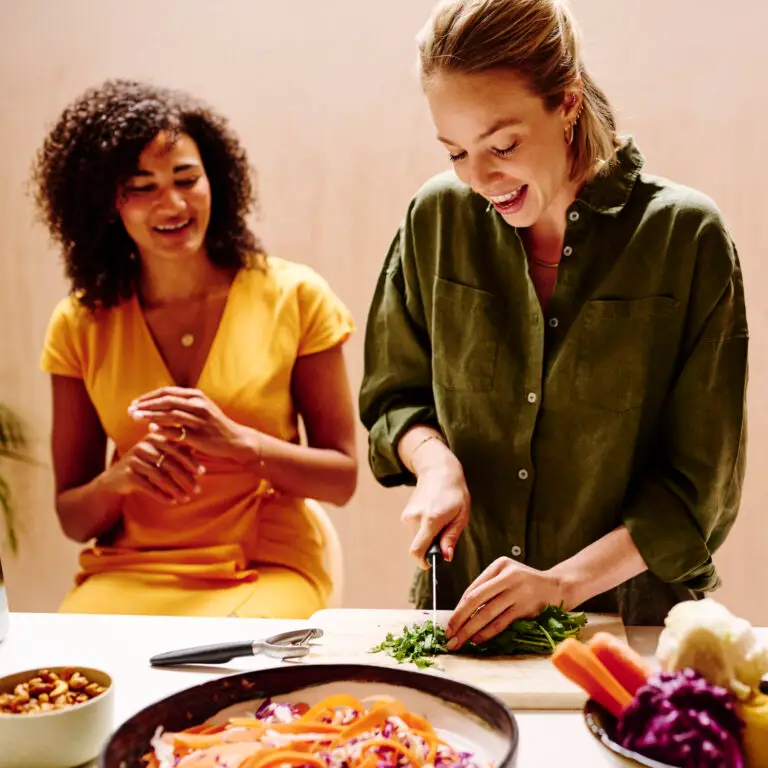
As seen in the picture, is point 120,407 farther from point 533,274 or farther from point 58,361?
point 533,274

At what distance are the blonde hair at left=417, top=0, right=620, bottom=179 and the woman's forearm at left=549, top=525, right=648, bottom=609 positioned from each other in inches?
28.0

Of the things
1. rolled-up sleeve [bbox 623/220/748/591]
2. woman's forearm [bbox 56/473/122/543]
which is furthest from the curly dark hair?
rolled-up sleeve [bbox 623/220/748/591]

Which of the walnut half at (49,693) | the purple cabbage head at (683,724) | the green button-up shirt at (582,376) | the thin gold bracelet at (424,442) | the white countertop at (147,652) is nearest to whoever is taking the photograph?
the purple cabbage head at (683,724)

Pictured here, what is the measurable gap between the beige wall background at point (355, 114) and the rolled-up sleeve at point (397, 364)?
1.42m

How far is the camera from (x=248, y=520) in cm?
238

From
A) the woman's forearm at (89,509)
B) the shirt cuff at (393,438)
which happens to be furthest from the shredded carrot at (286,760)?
the woman's forearm at (89,509)

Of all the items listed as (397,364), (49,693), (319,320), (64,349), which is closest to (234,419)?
(319,320)

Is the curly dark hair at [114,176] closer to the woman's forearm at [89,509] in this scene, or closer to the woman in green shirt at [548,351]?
the woman's forearm at [89,509]

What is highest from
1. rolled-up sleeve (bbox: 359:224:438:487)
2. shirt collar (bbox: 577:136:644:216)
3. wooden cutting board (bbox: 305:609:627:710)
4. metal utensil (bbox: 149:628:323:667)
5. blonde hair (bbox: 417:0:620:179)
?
blonde hair (bbox: 417:0:620:179)

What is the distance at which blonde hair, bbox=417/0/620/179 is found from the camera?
1.54m

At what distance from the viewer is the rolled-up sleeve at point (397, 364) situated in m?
1.88

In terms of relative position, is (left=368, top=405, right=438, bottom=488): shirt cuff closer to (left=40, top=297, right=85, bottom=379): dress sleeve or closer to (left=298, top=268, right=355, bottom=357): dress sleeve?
(left=298, top=268, right=355, bottom=357): dress sleeve

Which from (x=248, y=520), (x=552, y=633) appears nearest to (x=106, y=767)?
(x=552, y=633)

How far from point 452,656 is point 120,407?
50.3 inches
